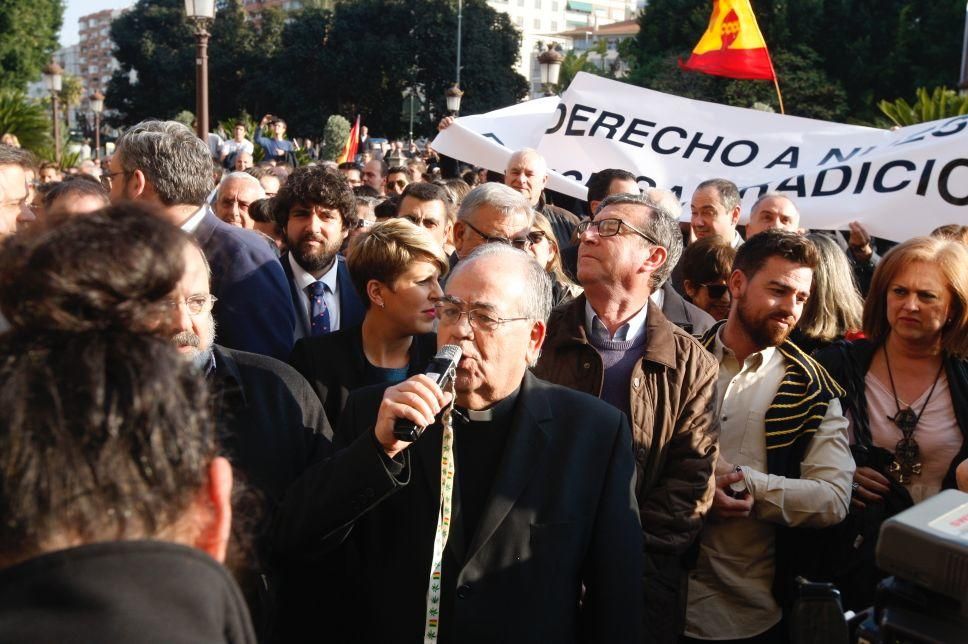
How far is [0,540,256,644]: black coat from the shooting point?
3.54 ft

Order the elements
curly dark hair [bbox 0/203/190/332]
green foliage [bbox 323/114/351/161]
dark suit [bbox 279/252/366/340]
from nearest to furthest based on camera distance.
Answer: curly dark hair [bbox 0/203/190/332], dark suit [bbox 279/252/366/340], green foliage [bbox 323/114/351/161]

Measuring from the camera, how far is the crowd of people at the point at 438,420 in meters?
1.14

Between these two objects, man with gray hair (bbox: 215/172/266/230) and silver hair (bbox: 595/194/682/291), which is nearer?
silver hair (bbox: 595/194/682/291)

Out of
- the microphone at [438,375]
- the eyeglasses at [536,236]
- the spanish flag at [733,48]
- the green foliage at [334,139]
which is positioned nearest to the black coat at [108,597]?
the microphone at [438,375]

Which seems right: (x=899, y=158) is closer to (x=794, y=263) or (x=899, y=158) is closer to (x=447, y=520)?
(x=794, y=263)

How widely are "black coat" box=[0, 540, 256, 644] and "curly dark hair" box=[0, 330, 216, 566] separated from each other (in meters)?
0.03

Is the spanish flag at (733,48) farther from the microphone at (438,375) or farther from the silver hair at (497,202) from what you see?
the microphone at (438,375)

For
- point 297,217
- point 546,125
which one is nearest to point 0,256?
point 297,217

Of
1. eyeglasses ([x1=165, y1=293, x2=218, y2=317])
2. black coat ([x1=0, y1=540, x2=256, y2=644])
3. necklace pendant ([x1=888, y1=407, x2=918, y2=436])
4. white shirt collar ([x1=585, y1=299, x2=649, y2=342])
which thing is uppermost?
eyeglasses ([x1=165, y1=293, x2=218, y2=317])

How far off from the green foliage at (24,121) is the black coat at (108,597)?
17.5 metres

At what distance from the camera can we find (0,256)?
1247 mm

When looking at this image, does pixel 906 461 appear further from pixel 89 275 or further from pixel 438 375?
pixel 89 275

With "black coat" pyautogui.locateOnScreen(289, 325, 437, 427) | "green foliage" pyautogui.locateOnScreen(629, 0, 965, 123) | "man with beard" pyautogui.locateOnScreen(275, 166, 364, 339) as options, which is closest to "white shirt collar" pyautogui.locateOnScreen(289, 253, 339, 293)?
"man with beard" pyautogui.locateOnScreen(275, 166, 364, 339)

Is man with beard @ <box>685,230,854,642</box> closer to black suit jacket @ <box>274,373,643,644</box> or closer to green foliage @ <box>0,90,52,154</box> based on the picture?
black suit jacket @ <box>274,373,643,644</box>
